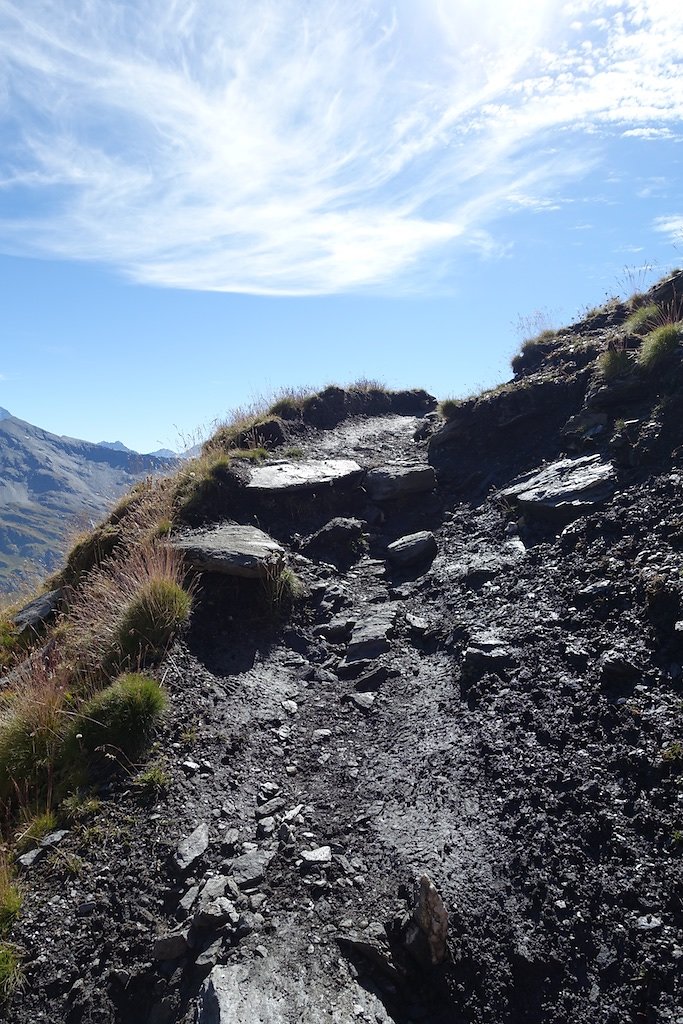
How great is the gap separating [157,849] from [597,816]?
3.48m

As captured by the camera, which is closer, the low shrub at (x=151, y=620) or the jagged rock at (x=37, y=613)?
the low shrub at (x=151, y=620)

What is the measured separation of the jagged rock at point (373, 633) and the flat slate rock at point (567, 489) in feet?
8.55

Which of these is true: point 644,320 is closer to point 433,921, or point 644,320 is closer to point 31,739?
point 433,921

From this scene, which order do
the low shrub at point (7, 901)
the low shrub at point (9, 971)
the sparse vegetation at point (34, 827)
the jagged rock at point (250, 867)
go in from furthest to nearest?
1. the sparse vegetation at point (34, 827)
2. the jagged rock at point (250, 867)
3. the low shrub at point (7, 901)
4. the low shrub at point (9, 971)

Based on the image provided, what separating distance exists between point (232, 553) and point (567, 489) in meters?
4.90

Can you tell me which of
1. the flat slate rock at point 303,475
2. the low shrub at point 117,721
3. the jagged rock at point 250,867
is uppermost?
the flat slate rock at point 303,475

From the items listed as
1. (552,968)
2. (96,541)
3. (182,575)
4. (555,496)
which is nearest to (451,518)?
(555,496)

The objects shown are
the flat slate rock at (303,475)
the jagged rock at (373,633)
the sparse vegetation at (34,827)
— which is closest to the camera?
the sparse vegetation at (34,827)

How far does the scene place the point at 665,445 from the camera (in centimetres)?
860

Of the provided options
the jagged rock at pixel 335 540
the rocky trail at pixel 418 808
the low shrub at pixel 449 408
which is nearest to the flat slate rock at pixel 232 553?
the rocky trail at pixel 418 808

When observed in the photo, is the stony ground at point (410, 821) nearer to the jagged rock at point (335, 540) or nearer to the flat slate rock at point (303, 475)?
the jagged rock at point (335, 540)

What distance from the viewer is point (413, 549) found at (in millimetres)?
10359

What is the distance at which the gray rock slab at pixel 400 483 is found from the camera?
39.6 feet

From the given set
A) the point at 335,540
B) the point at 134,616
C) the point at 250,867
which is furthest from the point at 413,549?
the point at 250,867
